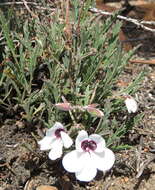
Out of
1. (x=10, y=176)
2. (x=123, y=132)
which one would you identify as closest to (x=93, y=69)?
(x=123, y=132)

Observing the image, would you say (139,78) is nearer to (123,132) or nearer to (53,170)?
(123,132)

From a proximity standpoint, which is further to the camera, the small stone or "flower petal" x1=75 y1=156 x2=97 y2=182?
the small stone

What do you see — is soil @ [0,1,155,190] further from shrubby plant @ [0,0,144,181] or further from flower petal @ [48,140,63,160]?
flower petal @ [48,140,63,160]

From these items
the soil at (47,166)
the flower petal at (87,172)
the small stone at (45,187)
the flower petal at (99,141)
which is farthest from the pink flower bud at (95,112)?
the small stone at (45,187)

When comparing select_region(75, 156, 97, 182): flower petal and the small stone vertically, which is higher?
select_region(75, 156, 97, 182): flower petal

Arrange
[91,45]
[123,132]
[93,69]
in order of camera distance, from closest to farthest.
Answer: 1. [123,132]
2. [93,69]
3. [91,45]

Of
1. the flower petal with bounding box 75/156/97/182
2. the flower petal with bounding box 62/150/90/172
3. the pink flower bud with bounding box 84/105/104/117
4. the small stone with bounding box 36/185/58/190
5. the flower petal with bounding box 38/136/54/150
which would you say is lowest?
the small stone with bounding box 36/185/58/190

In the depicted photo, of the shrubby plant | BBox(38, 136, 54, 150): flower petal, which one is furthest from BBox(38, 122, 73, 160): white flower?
the shrubby plant
